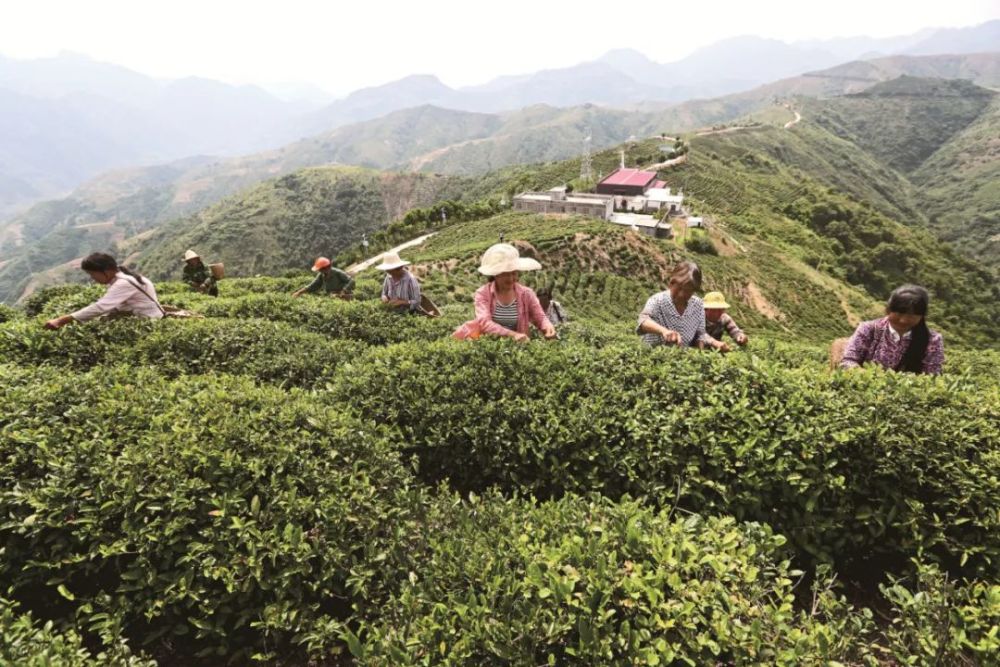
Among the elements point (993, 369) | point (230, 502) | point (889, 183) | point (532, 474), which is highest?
point (230, 502)

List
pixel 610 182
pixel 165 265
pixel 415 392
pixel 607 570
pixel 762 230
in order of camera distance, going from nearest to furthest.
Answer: pixel 607 570 → pixel 415 392 → pixel 762 230 → pixel 610 182 → pixel 165 265

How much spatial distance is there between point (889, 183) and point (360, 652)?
179 m

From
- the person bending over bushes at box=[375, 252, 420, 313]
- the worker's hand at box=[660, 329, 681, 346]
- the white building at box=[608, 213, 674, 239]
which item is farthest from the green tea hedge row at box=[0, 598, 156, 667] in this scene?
the white building at box=[608, 213, 674, 239]

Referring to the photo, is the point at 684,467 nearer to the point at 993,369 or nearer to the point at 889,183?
the point at 993,369

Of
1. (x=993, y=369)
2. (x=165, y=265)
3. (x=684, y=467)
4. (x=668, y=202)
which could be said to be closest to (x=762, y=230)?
(x=668, y=202)

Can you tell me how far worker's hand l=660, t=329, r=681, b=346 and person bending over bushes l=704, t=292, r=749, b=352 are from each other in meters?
1.06

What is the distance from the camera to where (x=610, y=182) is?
86125 millimetres

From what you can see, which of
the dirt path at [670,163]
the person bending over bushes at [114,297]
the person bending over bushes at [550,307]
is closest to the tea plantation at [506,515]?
the person bending over bushes at [114,297]

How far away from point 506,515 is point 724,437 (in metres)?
1.88

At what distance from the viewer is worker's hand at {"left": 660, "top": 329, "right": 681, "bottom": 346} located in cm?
582

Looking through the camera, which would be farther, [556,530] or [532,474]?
[532,474]

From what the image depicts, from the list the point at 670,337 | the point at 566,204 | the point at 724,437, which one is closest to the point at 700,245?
the point at 566,204

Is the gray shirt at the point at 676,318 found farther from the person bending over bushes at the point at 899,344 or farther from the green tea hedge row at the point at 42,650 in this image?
the green tea hedge row at the point at 42,650

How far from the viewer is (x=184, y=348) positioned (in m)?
6.43
